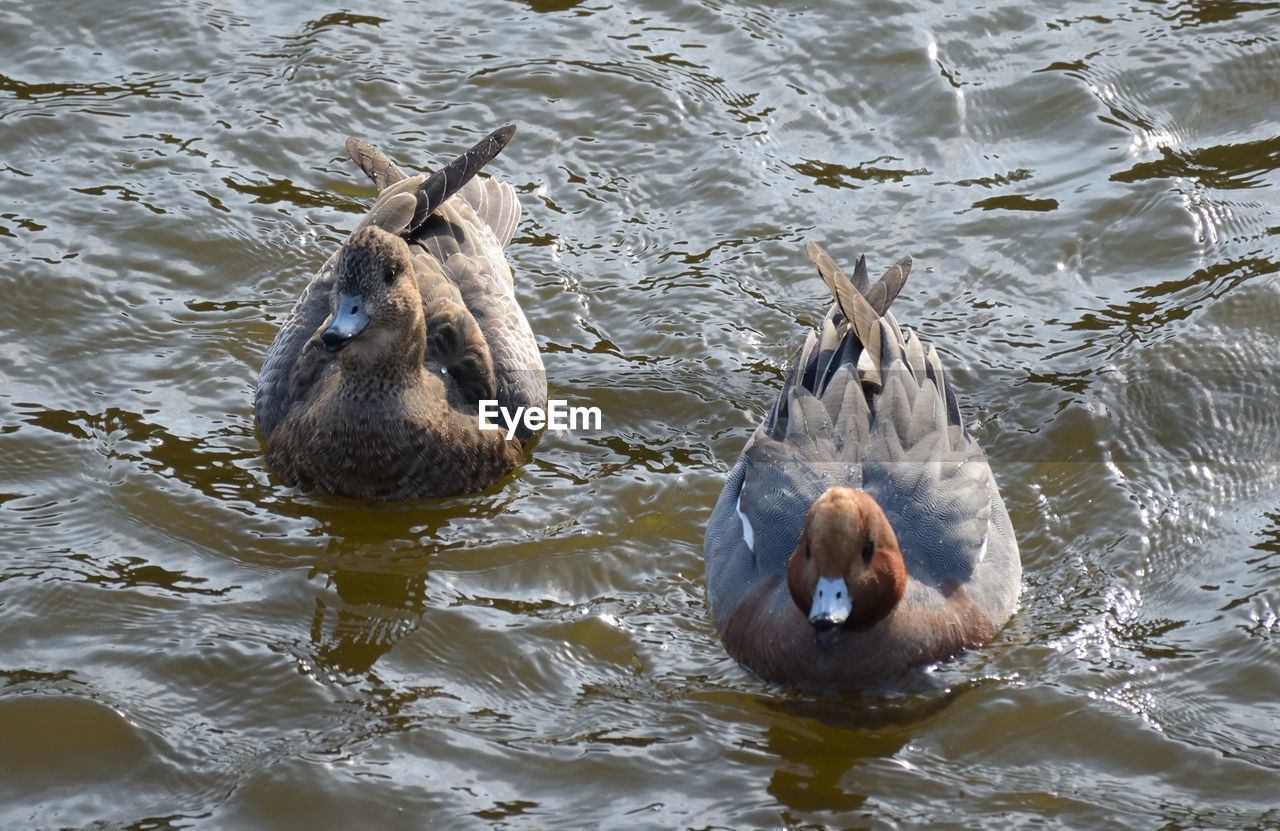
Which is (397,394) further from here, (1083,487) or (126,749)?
(1083,487)

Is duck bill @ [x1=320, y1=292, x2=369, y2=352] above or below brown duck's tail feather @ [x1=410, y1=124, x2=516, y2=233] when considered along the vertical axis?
below

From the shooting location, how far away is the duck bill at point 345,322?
7520 mm

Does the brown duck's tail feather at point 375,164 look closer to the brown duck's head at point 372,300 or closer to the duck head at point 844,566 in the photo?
the brown duck's head at point 372,300

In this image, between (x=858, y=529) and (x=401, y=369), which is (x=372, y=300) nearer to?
(x=401, y=369)

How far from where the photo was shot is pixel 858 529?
627 cm

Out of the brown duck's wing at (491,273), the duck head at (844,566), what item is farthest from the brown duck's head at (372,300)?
the duck head at (844,566)

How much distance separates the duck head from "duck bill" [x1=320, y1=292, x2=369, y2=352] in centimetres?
249

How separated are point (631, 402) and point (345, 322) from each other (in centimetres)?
164

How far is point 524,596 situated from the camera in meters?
7.14

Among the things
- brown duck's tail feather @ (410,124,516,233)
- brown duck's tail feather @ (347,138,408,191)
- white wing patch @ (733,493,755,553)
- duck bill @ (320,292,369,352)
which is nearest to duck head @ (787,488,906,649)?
white wing patch @ (733,493,755,553)

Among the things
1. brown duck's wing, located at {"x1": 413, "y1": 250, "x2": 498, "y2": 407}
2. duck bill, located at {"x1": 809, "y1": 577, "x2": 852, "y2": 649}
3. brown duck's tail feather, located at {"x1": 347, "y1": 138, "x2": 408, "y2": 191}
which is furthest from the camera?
brown duck's tail feather, located at {"x1": 347, "y1": 138, "x2": 408, "y2": 191}

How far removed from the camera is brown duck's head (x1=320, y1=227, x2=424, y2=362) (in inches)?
300

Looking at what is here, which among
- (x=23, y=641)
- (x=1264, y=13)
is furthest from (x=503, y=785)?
(x=1264, y=13)

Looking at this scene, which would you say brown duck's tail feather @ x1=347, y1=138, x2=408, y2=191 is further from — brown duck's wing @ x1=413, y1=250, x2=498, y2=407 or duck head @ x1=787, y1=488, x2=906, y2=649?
duck head @ x1=787, y1=488, x2=906, y2=649
